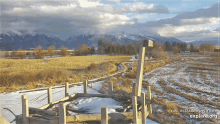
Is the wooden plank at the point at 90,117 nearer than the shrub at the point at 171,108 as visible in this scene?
Yes

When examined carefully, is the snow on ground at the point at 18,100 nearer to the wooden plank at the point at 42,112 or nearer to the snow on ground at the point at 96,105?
the wooden plank at the point at 42,112

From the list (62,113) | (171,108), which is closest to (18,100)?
(62,113)

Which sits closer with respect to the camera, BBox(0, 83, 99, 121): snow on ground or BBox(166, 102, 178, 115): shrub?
BBox(0, 83, 99, 121): snow on ground

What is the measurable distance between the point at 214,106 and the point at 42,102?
1096 centimetres

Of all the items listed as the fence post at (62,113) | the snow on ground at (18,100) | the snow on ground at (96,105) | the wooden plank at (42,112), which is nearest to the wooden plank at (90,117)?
the fence post at (62,113)

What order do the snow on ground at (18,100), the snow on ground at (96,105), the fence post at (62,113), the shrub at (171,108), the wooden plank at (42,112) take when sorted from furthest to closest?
the shrub at (171,108) → the snow on ground at (18,100) → the snow on ground at (96,105) → the wooden plank at (42,112) → the fence post at (62,113)

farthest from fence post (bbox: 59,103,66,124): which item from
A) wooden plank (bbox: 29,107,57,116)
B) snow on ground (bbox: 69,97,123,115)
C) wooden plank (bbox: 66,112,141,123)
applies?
snow on ground (bbox: 69,97,123,115)

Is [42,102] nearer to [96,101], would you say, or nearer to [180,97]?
[96,101]

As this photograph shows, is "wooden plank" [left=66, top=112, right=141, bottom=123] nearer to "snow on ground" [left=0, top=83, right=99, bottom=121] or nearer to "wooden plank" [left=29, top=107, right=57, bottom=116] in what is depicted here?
"wooden plank" [left=29, top=107, right=57, bottom=116]

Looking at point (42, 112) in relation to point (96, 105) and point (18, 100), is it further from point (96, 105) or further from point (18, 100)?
point (18, 100)

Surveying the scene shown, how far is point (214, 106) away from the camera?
35.8 feet

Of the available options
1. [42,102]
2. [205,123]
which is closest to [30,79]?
[42,102]

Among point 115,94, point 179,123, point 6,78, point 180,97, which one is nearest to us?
point 115,94

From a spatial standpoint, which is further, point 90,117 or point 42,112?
point 42,112
